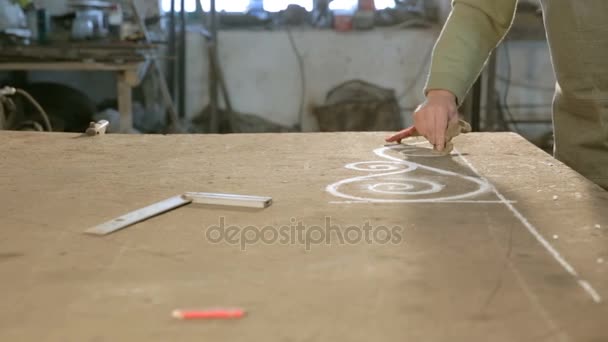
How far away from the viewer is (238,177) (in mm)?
1139

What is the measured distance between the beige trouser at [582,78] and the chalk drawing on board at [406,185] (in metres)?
0.23

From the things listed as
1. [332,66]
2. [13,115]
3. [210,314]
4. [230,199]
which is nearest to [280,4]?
[332,66]

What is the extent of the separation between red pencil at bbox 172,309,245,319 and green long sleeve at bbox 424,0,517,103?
780 mm

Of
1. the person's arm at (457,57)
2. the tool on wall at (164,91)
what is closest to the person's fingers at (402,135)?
the person's arm at (457,57)

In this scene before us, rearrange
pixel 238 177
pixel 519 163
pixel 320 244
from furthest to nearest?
pixel 519 163
pixel 238 177
pixel 320 244

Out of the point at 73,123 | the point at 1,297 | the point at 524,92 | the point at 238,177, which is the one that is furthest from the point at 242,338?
the point at 524,92

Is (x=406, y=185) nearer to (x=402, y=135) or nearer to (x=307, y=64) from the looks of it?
(x=402, y=135)

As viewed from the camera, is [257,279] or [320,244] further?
[320,244]

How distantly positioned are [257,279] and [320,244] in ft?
0.41

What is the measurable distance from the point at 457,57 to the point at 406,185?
1.08ft

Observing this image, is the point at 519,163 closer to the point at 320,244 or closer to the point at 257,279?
the point at 320,244

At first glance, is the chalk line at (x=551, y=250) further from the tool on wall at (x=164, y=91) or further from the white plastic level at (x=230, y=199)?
the tool on wall at (x=164, y=91)

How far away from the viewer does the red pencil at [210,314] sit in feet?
1.91

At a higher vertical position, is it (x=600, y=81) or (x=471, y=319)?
(x=600, y=81)
